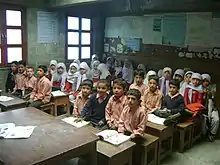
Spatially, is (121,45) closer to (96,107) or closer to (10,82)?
(10,82)

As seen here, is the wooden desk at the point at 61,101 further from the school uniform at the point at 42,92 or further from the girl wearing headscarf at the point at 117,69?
the girl wearing headscarf at the point at 117,69

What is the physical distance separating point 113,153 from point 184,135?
1678 mm

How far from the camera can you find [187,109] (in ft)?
12.6

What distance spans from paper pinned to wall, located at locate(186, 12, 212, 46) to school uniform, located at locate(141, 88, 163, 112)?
1.69m

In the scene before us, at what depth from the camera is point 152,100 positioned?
12.5ft

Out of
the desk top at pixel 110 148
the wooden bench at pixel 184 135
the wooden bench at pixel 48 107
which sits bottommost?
the wooden bench at pixel 184 135

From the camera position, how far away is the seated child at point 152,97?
3.74 metres

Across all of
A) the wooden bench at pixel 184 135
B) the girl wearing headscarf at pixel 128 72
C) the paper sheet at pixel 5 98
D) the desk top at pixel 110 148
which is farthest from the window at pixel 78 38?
the desk top at pixel 110 148

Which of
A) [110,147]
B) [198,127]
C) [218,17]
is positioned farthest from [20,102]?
[218,17]

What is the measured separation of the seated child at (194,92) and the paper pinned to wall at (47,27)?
10.7 ft

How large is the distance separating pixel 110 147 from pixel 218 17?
11.2 feet

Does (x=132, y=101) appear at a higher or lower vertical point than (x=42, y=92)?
higher

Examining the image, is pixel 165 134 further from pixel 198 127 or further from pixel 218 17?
pixel 218 17

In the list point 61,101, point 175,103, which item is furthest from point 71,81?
point 175,103
